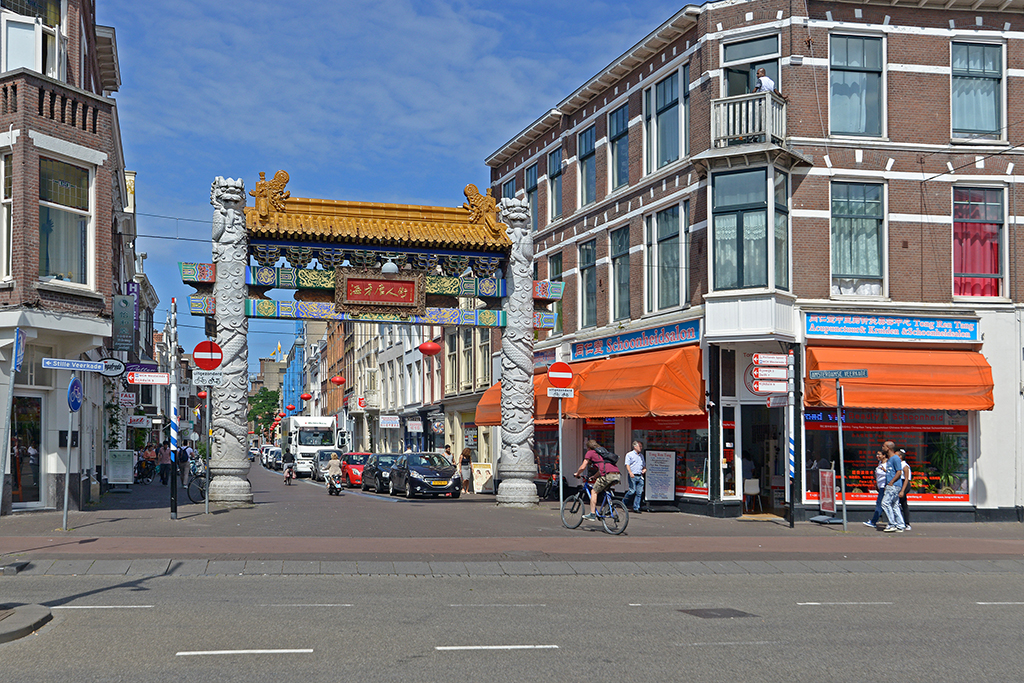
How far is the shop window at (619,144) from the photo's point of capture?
2936 cm

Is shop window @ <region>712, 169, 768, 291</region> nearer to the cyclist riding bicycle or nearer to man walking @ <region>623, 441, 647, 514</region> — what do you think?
man walking @ <region>623, 441, 647, 514</region>

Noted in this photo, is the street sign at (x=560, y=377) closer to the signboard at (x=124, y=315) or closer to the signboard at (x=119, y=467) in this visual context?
the signboard at (x=124, y=315)

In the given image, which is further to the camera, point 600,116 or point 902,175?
point 600,116

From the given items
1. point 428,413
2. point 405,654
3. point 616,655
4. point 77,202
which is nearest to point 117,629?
point 405,654

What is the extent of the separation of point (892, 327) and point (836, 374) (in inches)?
142

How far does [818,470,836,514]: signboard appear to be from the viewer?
22875 millimetres

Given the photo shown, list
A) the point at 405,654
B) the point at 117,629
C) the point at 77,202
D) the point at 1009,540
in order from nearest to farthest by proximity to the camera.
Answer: the point at 405,654 → the point at 117,629 → the point at 1009,540 → the point at 77,202

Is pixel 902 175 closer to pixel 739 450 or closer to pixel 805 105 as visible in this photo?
pixel 805 105

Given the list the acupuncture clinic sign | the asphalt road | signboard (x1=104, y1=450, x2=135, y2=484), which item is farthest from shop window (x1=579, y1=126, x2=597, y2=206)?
the asphalt road

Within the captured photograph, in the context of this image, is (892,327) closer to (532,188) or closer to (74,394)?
(532,188)

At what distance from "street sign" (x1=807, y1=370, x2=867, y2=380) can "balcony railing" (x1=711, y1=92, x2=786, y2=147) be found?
542 cm

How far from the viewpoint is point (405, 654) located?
Result: 8.52m

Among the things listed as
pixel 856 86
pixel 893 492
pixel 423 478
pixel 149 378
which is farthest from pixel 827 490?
pixel 149 378

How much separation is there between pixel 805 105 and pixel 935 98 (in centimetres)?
313
